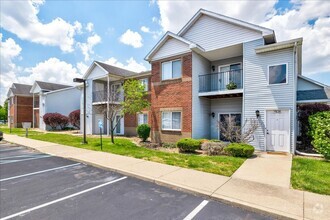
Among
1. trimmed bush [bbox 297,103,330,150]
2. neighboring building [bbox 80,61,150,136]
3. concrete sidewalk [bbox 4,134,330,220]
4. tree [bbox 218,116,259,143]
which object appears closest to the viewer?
concrete sidewalk [bbox 4,134,330,220]

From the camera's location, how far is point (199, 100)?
45.9ft

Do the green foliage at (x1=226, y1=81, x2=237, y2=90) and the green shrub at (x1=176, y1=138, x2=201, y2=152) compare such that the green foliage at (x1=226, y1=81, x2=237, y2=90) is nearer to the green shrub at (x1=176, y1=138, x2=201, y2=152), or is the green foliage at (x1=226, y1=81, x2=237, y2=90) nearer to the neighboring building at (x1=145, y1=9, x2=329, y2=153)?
the neighboring building at (x1=145, y1=9, x2=329, y2=153)

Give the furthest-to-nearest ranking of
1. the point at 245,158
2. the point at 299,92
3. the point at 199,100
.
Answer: the point at 199,100 → the point at 299,92 → the point at 245,158

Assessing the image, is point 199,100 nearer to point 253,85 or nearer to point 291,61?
point 253,85

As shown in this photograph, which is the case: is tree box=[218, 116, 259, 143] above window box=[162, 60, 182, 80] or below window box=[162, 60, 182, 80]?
below

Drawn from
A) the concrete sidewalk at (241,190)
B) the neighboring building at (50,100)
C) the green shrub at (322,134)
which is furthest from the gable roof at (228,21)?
the neighboring building at (50,100)

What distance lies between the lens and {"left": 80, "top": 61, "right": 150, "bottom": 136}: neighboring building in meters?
19.4

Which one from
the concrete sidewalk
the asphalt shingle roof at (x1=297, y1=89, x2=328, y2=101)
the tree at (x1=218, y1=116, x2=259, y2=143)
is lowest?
the concrete sidewalk

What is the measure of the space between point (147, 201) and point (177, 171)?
2404mm

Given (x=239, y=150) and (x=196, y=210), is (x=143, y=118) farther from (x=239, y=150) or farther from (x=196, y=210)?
(x=196, y=210)

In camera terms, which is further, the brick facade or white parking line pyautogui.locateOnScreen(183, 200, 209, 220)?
the brick facade

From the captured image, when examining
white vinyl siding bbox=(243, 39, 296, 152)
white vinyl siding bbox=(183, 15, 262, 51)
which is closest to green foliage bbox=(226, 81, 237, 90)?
white vinyl siding bbox=(243, 39, 296, 152)

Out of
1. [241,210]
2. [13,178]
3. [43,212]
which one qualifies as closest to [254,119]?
[241,210]

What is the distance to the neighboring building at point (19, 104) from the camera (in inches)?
1348
